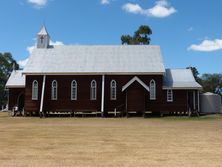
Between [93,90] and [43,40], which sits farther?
[43,40]

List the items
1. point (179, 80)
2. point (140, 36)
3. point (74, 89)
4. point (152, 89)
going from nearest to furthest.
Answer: point (152, 89)
point (74, 89)
point (179, 80)
point (140, 36)

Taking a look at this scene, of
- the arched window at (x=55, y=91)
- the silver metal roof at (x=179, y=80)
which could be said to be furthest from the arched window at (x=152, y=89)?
the arched window at (x=55, y=91)

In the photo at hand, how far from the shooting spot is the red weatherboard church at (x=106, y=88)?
4844cm

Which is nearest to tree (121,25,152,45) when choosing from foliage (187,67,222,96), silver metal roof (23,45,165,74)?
silver metal roof (23,45,165,74)

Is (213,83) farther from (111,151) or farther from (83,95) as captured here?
(111,151)

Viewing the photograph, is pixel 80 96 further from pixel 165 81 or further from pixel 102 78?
pixel 165 81

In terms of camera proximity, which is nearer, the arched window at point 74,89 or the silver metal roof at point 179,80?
the silver metal roof at point 179,80

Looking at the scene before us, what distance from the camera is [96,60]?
51.4 meters

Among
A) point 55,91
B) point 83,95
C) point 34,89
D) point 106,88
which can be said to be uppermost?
point 106,88

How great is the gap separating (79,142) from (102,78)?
30.1 metres

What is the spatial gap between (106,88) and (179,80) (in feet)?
30.8

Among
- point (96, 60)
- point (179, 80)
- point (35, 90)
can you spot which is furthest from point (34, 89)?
point (179, 80)

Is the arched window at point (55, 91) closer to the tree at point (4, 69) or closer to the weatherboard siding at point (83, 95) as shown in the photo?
the weatherboard siding at point (83, 95)

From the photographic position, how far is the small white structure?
53.9 meters
